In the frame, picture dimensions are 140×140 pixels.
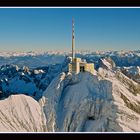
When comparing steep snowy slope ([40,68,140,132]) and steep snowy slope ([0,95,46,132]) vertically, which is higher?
steep snowy slope ([0,95,46,132])

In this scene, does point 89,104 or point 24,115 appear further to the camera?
point 89,104

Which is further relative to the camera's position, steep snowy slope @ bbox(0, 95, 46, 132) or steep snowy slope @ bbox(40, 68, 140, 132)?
steep snowy slope @ bbox(40, 68, 140, 132)

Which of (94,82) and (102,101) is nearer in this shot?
(102,101)

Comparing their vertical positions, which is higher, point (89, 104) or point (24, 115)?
point (24, 115)

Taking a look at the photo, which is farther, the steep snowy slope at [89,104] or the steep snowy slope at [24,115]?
the steep snowy slope at [89,104]

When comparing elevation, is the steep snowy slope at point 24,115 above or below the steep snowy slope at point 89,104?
above
